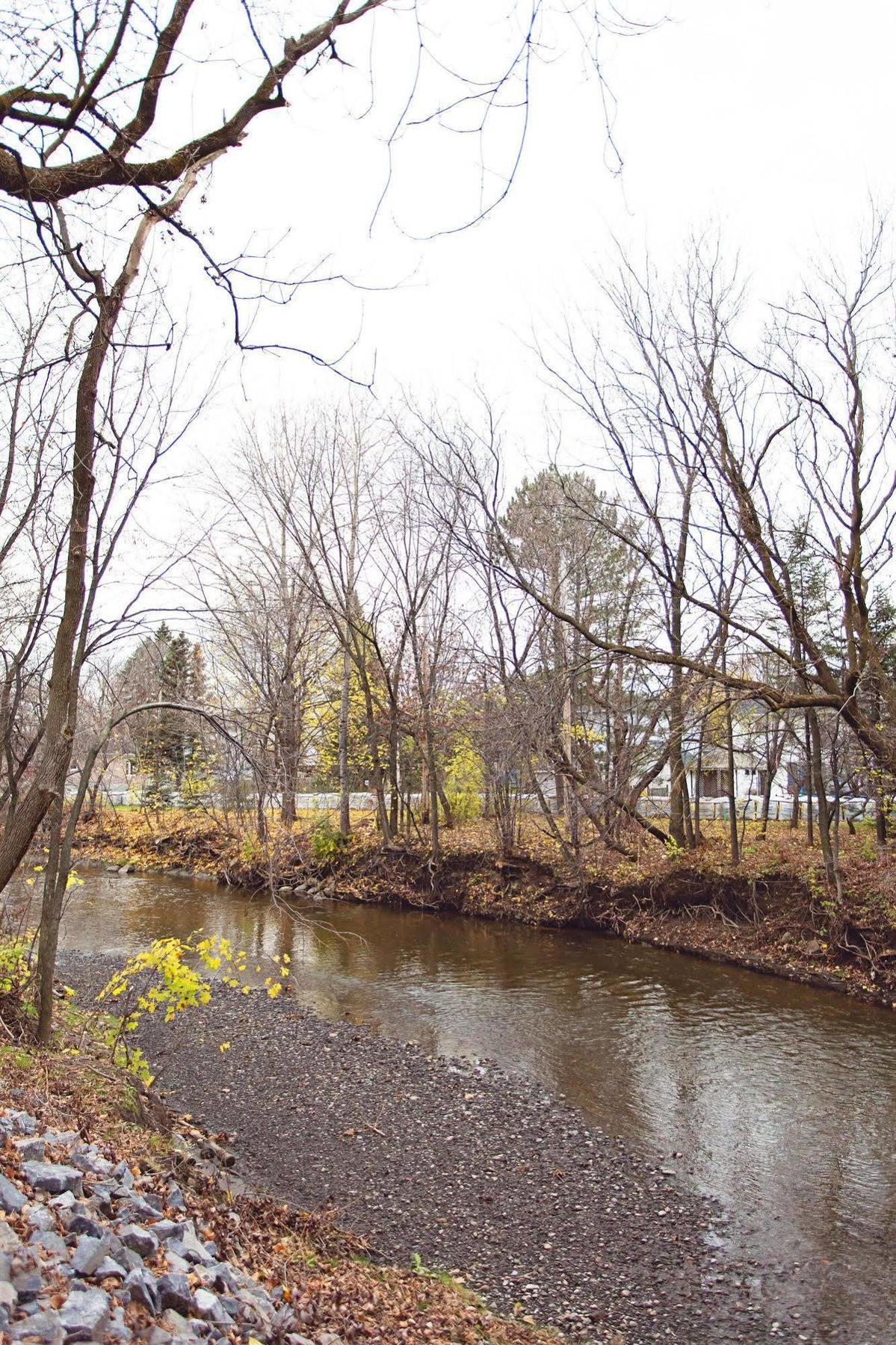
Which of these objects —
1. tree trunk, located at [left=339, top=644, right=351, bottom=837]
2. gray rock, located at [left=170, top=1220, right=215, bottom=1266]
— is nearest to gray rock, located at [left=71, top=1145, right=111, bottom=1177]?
gray rock, located at [left=170, top=1220, right=215, bottom=1266]

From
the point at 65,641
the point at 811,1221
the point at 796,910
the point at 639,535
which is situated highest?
the point at 639,535

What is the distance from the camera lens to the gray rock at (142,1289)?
278 centimetres

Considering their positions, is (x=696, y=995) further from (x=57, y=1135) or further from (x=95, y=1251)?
(x=95, y=1251)

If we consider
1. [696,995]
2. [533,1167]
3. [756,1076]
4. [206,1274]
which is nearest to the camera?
[206,1274]

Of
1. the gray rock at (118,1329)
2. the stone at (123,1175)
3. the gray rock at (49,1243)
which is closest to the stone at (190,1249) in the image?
the stone at (123,1175)

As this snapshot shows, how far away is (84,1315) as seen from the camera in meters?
2.48

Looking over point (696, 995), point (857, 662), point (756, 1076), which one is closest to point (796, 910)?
point (696, 995)

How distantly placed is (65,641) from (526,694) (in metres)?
12.3

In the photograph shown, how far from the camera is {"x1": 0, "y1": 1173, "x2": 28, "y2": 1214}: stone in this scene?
3.04 meters

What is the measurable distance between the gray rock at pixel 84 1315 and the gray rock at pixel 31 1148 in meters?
1.18

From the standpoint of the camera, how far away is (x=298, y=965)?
13062 mm

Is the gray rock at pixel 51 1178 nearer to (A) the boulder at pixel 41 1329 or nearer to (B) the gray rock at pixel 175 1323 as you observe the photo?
(B) the gray rock at pixel 175 1323

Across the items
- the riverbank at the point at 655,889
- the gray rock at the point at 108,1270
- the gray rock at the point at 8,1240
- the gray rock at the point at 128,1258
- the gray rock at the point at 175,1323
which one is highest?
the gray rock at the point at 8,1240

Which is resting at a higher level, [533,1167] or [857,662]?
[857,662]
